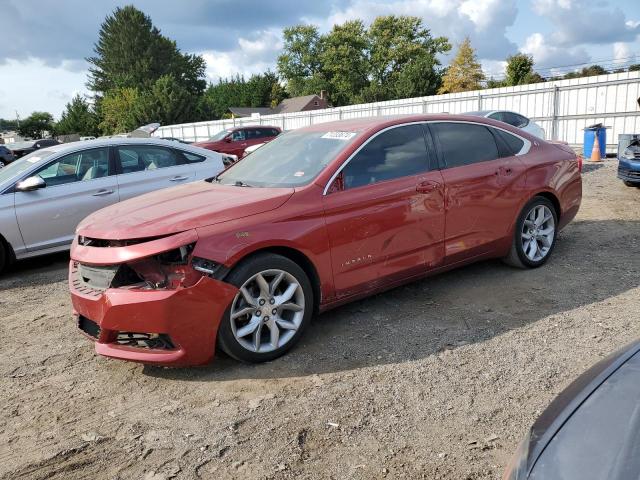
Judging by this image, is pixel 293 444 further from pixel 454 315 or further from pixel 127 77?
pixel 127 77

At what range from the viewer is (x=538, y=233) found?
210 inches

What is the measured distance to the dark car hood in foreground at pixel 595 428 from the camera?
1.48 meters

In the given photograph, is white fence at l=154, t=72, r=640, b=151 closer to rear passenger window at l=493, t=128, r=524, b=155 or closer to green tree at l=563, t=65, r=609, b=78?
rear passenger window at l=493, t=128, r=524, b=155

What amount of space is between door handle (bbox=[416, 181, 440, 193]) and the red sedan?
0.02m

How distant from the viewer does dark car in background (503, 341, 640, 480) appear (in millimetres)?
1471

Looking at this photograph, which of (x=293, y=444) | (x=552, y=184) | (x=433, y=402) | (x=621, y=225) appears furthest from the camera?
(x=621, y=225)

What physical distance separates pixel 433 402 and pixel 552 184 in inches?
125

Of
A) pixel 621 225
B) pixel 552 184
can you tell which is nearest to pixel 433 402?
pixel 552 184

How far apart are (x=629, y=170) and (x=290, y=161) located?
7871 millimetres

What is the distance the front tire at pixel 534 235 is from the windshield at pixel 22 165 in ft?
18.6

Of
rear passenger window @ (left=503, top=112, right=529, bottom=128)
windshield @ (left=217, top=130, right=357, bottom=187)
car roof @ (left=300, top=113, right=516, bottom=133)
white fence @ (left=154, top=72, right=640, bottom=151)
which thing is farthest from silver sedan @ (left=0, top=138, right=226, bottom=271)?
white fence @ (left=154, top=72, right=640, bottom=151)

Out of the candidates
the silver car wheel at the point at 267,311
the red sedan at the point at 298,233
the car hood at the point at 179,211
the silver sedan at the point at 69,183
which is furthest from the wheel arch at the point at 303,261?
the silver sedan at the point at 69,183

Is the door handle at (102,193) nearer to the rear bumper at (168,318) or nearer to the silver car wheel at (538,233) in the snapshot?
the rear bumper at (168,318)

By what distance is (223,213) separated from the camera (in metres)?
3.49
